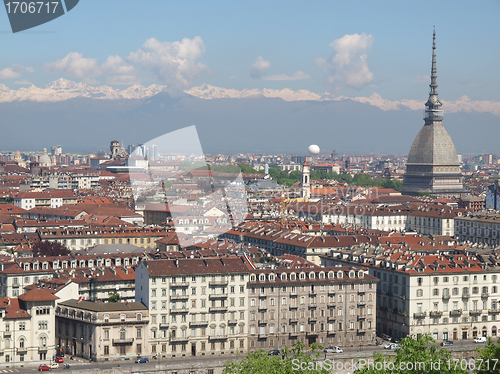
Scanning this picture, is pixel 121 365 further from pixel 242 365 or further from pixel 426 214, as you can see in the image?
→ pixel 426 214

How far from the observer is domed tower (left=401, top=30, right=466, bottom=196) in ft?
364

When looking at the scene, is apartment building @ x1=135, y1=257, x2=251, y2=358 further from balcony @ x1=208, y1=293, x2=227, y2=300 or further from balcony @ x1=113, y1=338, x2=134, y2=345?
balcony @ x1=113, y1=338, x2=134, y2=345

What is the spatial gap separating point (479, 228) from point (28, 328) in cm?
4069

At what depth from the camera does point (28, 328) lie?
3222 cm

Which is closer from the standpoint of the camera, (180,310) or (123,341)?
(123,341)

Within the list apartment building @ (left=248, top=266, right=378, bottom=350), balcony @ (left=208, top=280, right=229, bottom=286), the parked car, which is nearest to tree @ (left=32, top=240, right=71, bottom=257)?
balcony @ (left=208, top=280, right=229, bottom=286)

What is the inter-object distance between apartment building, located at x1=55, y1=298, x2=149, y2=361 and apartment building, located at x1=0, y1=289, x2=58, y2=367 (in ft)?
2.85

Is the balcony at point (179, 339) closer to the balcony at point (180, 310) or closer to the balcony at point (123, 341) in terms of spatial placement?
the balcony at point (180, 310)

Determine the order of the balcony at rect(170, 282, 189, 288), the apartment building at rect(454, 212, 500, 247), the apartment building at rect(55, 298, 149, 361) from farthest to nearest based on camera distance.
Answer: the apartment building at rect(454, 212, 500, 247)
the balcony at rect(170, 282, 189, 288)
the apartment building at rect(55, 298, 149, 361)

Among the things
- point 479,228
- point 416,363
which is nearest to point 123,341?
point 416,363

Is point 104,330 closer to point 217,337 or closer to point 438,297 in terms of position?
point 217,337

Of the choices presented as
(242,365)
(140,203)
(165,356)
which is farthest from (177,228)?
(242,365)

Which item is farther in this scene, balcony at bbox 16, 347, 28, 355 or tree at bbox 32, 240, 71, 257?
tree at bbox 32, 240, 71, 257

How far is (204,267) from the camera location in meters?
35.0
